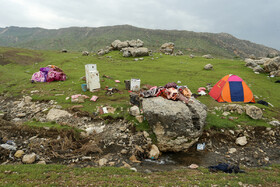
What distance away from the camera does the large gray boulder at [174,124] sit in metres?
8.17

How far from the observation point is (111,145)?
26.6 feet

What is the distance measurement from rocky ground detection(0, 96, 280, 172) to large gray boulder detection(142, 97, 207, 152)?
0.56 m

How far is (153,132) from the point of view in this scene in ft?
28.7

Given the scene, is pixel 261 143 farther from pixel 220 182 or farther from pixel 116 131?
pixel 116 131

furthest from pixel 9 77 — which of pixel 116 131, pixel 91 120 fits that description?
pixel 116 131

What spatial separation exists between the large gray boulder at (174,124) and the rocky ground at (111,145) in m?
0.56

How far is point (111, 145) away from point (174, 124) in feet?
12.5

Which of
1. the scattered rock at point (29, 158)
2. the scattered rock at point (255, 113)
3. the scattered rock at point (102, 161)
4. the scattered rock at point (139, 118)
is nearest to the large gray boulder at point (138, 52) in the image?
the scattered rock at point (139, 118)

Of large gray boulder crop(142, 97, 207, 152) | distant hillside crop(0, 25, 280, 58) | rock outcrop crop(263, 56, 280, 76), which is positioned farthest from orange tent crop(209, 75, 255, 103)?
distant hillside crop(0, 25, 280, 58)

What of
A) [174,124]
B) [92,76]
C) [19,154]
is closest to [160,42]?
[92,76]

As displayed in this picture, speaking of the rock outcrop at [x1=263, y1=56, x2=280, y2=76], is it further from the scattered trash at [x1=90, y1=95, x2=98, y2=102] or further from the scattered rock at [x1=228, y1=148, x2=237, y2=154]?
the scattered trash at [x1=90, y1=95, x2=98, y2=102]

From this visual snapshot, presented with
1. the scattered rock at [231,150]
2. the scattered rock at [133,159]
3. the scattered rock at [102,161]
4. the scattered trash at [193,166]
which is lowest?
the scattered trash at [193,166]

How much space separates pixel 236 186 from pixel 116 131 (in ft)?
20.9

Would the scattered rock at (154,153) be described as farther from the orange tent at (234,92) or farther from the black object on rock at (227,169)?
the orange tent at (234,92)
